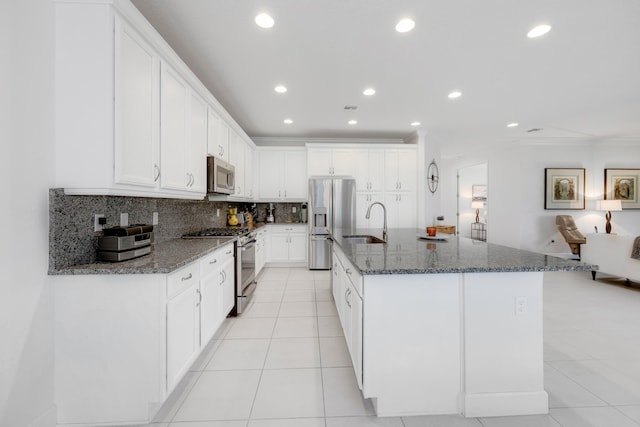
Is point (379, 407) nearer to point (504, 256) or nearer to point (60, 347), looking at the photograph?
point (504, 256)

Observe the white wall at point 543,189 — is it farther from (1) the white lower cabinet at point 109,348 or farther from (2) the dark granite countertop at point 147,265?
(1) the white lower cabinet at point 109,348

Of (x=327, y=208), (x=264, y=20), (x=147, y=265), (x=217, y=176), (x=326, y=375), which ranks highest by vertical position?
(x=264, y=20)

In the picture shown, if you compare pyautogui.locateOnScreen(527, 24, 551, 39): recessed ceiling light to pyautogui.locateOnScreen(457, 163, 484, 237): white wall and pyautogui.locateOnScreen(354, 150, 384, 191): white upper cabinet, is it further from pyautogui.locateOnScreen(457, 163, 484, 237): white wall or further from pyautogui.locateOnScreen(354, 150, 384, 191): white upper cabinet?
pyautogui.locateOnScreen(457, 163, 484, 237): white wall

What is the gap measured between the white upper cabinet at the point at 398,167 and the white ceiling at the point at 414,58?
86 cm

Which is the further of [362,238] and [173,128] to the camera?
[362,238]

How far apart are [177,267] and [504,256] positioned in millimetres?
2074

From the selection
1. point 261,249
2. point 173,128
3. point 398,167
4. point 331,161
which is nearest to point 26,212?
point 173,128

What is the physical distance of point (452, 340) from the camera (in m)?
1.62

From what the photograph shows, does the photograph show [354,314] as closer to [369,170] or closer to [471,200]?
[369,170]

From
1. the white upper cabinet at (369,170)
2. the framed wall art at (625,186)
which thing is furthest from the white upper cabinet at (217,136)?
the framed wall art at (625,186)

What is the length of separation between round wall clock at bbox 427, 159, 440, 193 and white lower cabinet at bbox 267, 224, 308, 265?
2.73m

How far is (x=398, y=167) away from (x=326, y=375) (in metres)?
4.33

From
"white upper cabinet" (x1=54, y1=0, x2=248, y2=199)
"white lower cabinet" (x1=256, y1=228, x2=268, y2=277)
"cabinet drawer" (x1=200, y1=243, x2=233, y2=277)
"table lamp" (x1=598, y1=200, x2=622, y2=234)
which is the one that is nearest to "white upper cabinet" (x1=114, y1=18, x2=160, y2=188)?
"white upper cabinet" (x1=54, y1=0, x2=248, y2=199)

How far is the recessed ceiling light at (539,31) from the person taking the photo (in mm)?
2272
